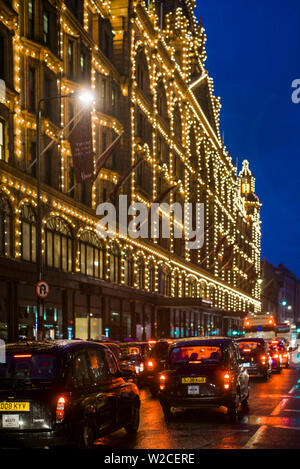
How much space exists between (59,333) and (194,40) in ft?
173

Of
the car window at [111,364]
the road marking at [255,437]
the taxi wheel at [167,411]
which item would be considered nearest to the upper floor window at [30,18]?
the taxi wheel at [167,411]

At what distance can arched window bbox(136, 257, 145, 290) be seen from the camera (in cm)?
5278

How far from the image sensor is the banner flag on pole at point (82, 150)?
3403cm

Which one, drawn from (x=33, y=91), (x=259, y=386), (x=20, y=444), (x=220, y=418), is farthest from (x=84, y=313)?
Answer: (x=20, y=444)

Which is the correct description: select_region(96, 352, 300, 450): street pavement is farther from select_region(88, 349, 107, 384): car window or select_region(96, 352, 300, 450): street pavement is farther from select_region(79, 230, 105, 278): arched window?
select_region(79, 230, 105, 278): arched window

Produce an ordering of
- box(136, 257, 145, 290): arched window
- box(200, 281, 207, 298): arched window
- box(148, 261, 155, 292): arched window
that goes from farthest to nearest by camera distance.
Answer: box(200, 281, 207, 298): arched window → box(148, 261, 155, 292): arched window → box(136, 257, 145, 290): arched window

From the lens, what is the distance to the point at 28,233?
110 feet

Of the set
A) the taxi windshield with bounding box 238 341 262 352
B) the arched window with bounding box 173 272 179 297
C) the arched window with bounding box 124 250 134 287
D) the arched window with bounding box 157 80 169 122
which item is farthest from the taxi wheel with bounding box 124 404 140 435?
the arched window with bounding box 173 272 179 297

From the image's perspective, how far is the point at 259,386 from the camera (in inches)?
1032

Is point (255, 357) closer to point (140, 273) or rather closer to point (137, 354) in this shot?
point (137, 354)

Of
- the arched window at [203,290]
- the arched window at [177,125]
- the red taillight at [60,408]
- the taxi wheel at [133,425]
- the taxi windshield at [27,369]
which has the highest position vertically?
the arched window at [177,125]

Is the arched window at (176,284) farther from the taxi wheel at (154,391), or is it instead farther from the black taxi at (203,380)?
the black taxi at (203,380)

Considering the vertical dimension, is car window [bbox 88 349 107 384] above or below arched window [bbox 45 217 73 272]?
below

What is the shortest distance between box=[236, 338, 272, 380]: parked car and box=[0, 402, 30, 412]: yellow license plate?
63.2 ft
